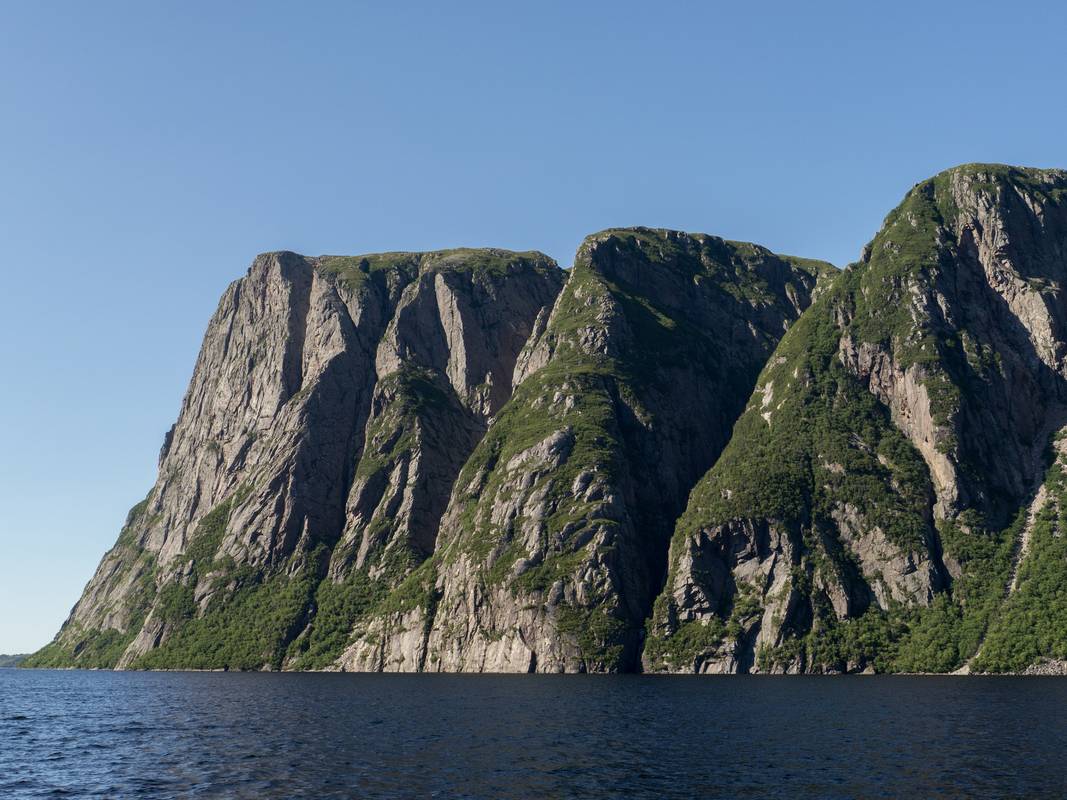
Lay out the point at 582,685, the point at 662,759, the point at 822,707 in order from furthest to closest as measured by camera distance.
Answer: the point at 582,685 → the point at 822,707 → the point at 662,759

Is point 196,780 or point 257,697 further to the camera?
point 257,697

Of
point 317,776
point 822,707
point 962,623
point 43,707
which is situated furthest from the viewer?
point 962,623

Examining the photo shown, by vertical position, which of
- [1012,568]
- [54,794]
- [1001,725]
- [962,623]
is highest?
[1012,568]

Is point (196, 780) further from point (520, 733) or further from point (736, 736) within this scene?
point (736, 736)

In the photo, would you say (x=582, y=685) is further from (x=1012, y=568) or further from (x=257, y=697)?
(x=1012, y=568)

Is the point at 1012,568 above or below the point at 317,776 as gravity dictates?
above

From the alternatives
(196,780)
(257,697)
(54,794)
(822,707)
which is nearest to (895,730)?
(822,707)
